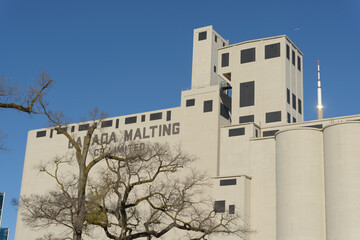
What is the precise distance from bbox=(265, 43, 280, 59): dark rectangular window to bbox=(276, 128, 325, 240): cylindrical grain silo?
53.5 feet

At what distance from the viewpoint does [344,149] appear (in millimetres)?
68188

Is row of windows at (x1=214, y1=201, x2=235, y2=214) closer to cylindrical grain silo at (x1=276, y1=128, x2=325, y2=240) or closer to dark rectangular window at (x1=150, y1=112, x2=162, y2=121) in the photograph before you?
cylindrical grain silo at (x1=276, y1=128, x2=325, y2=240)

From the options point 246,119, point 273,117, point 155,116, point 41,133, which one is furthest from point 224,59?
point 41,133

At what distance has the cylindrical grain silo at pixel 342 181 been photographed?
214 ft

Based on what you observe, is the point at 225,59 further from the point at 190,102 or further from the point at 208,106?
the point at 208,106

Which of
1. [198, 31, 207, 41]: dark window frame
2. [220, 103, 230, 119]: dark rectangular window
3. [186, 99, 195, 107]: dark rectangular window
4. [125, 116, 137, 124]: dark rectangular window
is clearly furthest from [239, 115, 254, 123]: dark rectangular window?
[125, 116, 137, 124]: dark rectangular window

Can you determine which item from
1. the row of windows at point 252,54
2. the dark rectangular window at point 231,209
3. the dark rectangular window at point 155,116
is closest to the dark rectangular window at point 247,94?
the row of windows at point 252,54

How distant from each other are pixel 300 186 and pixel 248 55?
25.9 m

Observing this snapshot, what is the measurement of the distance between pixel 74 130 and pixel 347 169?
50020mm

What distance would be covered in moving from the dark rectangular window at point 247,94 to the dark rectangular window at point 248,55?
→ 4.00m

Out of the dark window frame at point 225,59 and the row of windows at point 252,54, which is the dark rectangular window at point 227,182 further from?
the dark window frame at point 225,59

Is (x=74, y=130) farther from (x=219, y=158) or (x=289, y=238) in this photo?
(x=289, y=238)

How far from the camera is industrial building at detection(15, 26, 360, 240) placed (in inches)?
2687

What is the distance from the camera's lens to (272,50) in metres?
85.1
